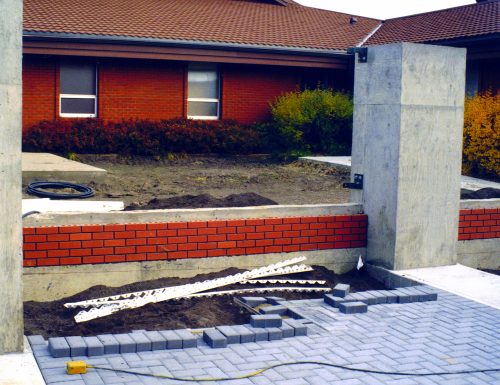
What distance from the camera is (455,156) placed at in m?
8.38

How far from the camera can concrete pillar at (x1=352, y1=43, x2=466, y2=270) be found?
26.3 ft

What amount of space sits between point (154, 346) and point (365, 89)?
4.32 metres

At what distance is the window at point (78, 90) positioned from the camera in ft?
64.5

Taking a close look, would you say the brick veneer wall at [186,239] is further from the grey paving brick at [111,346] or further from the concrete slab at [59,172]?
the concrete slab at [59,172]

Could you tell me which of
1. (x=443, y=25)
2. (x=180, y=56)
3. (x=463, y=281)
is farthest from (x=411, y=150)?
(x=443, y=25)

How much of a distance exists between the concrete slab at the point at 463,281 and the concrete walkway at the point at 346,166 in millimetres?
5562

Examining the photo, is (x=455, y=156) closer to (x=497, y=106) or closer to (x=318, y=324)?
(x=318, y=324)

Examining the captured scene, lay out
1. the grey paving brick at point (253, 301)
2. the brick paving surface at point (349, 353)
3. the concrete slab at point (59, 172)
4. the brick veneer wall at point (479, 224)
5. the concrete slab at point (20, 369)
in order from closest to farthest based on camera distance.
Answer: the concrete slab at point (20, 369), the brick paving surface at point (349, 353), the grey paving brick at point (253, 301), the brick veneer wall at point (479, 224), the concrete slab at point (59, 172)

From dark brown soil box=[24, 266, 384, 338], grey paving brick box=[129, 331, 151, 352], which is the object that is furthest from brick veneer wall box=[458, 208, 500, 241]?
grey paving brick box=[129, 331, 151, 352]

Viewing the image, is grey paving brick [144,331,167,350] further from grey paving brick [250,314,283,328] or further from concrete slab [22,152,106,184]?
concrete slab [22,152,106,184]

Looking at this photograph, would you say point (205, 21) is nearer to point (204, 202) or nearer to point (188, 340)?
point (204, 202)

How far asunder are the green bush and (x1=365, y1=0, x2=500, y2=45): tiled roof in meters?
3.85

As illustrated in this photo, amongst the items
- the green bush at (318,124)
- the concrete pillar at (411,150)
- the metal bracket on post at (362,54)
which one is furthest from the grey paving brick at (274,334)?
the green bush at (318,124)

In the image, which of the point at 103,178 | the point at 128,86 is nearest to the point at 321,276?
the point at 103,178
